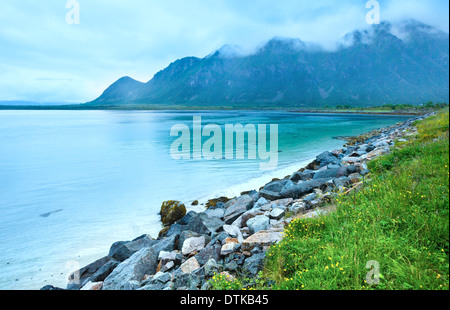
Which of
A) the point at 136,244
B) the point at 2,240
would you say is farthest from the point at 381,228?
the point at 2,240

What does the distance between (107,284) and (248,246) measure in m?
3.97

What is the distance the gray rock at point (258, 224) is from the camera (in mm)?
6922

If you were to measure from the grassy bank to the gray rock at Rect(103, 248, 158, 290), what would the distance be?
3.04m

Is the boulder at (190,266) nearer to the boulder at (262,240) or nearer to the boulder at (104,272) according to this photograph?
the boulder at (262,240)

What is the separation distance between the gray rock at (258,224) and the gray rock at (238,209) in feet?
7.64

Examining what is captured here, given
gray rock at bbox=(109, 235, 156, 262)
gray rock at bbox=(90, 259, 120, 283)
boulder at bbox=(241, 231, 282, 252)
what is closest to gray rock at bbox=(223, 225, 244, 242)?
boulder at bbox=(241, 231, 282, 252)

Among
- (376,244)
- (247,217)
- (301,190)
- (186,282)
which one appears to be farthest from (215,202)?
(376,244)

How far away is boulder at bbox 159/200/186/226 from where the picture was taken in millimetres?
11312

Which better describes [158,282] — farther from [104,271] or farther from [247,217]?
[247,217]

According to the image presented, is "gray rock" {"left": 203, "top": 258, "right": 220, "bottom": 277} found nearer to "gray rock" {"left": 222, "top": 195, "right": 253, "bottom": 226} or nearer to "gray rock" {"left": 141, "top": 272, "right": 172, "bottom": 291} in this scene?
"gray rock" {"left": 141, "top": 272, "right": 172, "bottom": 291}

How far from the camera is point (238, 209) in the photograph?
10.4 m

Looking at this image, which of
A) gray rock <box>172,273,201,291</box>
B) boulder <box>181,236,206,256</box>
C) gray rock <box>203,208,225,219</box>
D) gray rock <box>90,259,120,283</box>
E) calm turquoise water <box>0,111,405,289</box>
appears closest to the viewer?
gray rock <box>172,273,201,291</box>

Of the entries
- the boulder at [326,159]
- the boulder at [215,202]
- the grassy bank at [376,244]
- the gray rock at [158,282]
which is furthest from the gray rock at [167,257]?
the boulder at [326,159]
